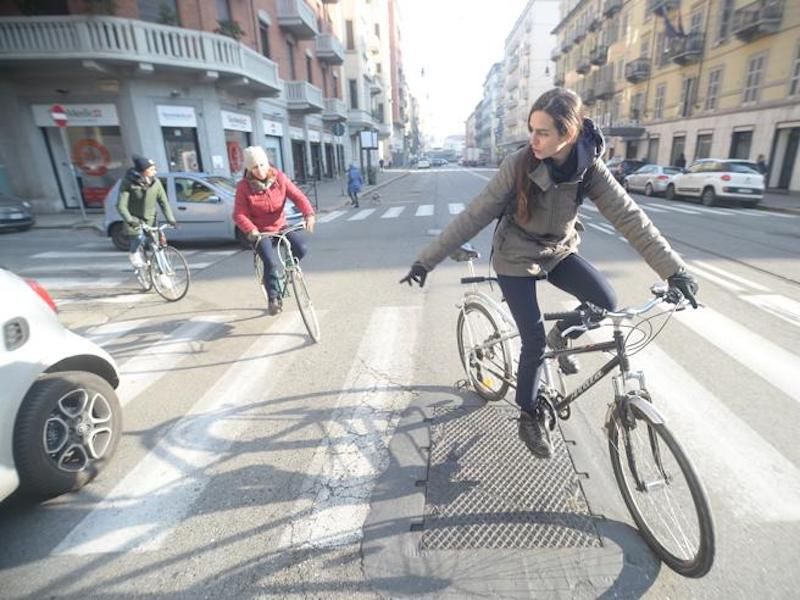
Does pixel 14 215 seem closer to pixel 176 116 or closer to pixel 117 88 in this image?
pixel 117 88

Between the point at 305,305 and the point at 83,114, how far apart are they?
52.9ft

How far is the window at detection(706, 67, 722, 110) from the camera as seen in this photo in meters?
25.0

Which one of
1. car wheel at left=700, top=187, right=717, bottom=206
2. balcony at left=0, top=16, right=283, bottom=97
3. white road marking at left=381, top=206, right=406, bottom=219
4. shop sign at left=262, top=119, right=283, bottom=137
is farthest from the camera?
shop sign at left=262, top=119, right=283, bottom=137

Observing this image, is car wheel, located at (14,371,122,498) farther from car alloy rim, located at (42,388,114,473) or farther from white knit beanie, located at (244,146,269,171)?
white knit beanie, located at (244,146,269,171)

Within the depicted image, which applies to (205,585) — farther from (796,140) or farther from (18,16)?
(796,140)

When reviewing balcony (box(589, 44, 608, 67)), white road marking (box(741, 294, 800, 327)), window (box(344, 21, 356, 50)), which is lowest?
white road marking (box(741, 294, 800, 327))

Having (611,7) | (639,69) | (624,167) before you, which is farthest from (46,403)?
(611,7)

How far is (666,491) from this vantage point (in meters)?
2.06

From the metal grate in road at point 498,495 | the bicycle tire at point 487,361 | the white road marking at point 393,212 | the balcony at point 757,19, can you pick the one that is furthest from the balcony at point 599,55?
the metal grate in road at point 498,495

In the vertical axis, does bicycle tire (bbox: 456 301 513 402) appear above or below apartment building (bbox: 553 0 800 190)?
below

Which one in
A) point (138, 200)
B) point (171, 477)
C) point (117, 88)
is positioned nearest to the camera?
point (171, 477)

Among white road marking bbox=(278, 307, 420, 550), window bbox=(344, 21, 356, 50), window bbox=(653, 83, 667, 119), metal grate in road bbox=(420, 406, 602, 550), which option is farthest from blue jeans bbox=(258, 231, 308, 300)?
window bbox=(344, 21, 356, 50)

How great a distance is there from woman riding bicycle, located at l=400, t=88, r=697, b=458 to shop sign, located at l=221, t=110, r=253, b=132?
18.5 metres

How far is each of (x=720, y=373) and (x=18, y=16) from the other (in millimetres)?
21074
